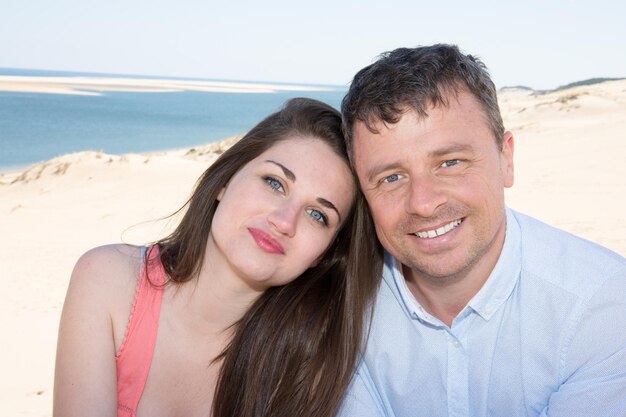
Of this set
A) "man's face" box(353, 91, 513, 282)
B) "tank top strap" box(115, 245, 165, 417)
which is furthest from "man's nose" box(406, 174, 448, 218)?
"tank top strap" box(115, 245, 165, 417)

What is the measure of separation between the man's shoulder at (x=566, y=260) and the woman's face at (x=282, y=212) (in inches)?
35.9

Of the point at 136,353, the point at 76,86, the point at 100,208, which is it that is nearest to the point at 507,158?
the point at 136,353

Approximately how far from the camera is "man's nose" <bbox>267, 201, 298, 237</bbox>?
3.04 metres

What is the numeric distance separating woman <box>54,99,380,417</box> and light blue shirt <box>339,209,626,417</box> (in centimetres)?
18

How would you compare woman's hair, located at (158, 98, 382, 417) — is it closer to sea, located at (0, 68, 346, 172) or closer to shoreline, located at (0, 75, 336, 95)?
sea, located at (0, 68, 346, 172)

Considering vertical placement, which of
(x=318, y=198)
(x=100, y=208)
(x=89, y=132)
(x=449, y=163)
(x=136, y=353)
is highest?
(x=449, y=163)

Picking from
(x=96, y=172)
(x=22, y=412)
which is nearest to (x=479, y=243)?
(x=22, y=412)

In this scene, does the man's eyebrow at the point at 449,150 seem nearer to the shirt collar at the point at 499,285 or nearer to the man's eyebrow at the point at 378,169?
the man's eyebrow at the point at 378,169

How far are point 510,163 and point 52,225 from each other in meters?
9.84

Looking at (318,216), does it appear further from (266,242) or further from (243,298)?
(243,298)

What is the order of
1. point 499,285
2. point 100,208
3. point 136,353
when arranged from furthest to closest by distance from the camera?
point 100,208, point 136,353, point 499,285

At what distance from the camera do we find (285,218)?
120 inches

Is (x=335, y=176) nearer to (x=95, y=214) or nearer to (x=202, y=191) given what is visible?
(x=202, y=191)

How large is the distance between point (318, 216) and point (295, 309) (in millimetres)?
505
